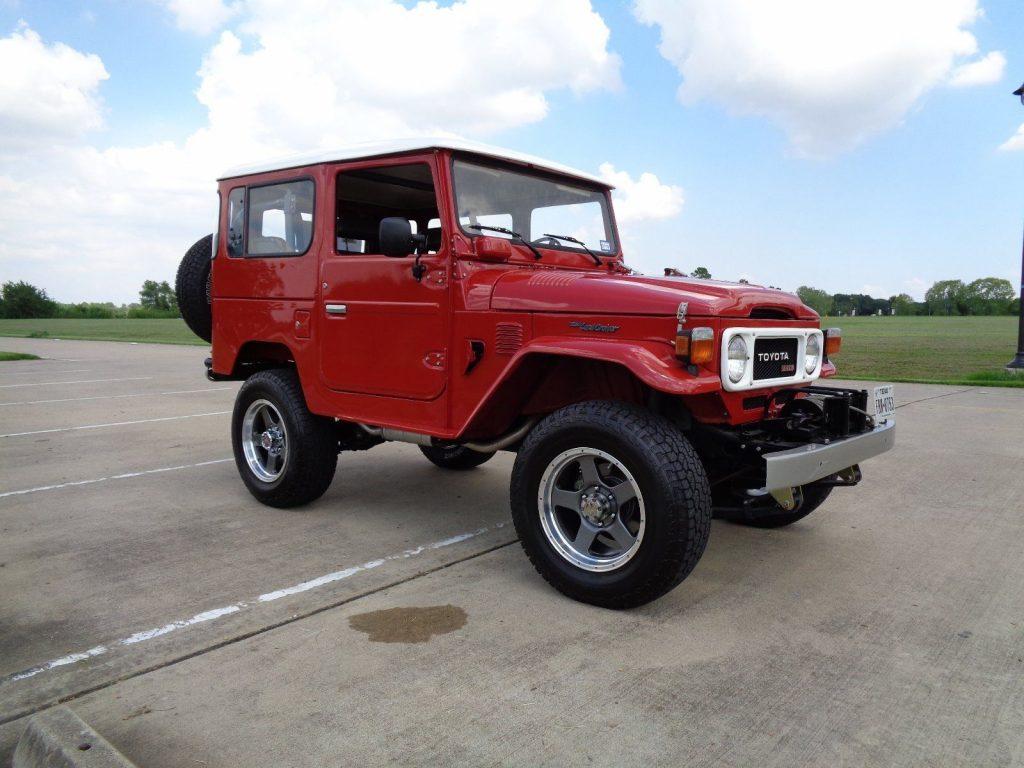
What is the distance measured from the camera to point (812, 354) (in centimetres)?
402

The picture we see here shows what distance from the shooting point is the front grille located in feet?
11.7

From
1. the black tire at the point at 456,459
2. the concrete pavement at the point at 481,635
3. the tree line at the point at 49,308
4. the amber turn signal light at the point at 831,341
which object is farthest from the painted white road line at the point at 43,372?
the tree line at the point at 49,308

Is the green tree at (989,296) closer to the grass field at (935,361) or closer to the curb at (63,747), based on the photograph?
the grass field at (935,361)

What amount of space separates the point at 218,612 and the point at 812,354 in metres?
3.17

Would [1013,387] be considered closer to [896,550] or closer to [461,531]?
[896,550]

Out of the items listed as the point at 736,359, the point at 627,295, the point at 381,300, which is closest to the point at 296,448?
the point at 381,300

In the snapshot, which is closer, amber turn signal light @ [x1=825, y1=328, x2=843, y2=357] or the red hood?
the red hood

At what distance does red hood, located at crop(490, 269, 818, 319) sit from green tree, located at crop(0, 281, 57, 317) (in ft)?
237

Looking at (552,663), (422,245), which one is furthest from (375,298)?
(552,663)

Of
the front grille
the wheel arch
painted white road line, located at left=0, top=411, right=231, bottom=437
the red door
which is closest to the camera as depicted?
the wheel arch

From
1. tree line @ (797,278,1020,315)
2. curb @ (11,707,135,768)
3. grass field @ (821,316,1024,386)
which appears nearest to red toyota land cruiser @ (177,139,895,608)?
curb @ (11,707,135,768)

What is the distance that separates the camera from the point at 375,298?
14.1 ft

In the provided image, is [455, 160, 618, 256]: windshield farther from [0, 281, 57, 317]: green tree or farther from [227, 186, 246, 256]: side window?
[0, 281, 57, 317]: green tree

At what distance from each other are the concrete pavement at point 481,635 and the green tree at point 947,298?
62.4 metres
